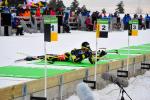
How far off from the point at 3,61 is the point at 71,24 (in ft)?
66.0

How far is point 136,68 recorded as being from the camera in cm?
1274

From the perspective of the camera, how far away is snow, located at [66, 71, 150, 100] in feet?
29.0

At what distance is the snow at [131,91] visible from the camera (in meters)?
8.84

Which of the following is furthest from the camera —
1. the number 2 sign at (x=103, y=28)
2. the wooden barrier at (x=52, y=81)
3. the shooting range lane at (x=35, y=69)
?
the number 2 sign at (x=103, y=28)

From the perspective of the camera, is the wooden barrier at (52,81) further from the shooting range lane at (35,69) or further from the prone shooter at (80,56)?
the prone shooter at (80,56)

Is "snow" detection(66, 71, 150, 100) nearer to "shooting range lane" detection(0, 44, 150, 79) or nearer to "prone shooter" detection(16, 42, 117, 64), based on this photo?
"shooting range lane" detection(0, 44, 150, 79)

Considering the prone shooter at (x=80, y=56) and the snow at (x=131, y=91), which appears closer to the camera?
the snow at (x=131, y=91)

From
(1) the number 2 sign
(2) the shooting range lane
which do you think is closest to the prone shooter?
A: (2) the shooting range lane

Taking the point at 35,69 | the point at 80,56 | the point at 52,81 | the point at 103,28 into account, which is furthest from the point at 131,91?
the point at 52,81

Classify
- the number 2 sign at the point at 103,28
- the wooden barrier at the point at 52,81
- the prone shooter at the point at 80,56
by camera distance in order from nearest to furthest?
the wooden barrier at the point at 52,81 → the number 2 sign at the point at 103,28 → the prone shooter at the point at 80,56

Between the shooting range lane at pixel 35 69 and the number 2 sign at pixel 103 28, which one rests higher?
the number 2 sign at pixel 103 28

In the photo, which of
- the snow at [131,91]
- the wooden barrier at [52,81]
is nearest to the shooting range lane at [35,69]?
the wooden barrier at [52,81]

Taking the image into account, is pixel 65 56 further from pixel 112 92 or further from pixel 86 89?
pixel 86 89

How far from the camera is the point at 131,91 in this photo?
31.6 feet
